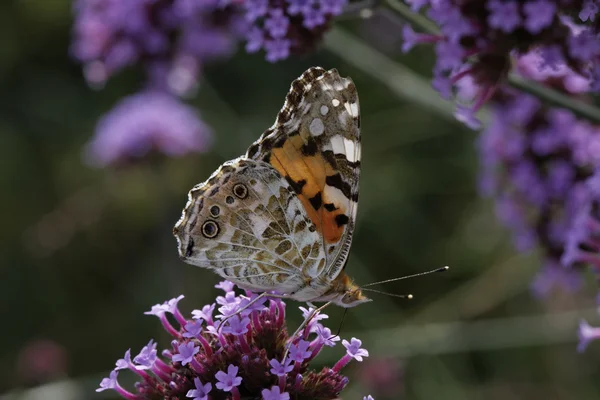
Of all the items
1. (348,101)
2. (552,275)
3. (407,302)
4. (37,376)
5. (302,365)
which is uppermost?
(348,101)

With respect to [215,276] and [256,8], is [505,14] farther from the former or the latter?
[215,276]

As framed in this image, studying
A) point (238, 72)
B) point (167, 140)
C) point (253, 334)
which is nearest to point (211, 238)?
point (253, 334)

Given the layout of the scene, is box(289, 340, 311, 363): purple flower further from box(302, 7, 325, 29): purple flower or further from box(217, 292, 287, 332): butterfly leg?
box(302, 7, 325, 29): purple flower

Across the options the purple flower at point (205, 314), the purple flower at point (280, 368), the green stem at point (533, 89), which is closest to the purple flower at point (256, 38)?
the green stem at point (533, 89)

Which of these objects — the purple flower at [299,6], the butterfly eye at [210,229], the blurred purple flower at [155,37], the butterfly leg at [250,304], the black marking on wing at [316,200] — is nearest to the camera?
the butterfly leg at [250,304]

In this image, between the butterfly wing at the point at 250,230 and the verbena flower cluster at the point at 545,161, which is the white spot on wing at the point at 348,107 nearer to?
the butterfly wing at the point at 250,230

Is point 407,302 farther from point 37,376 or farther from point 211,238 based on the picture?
point 211,238
